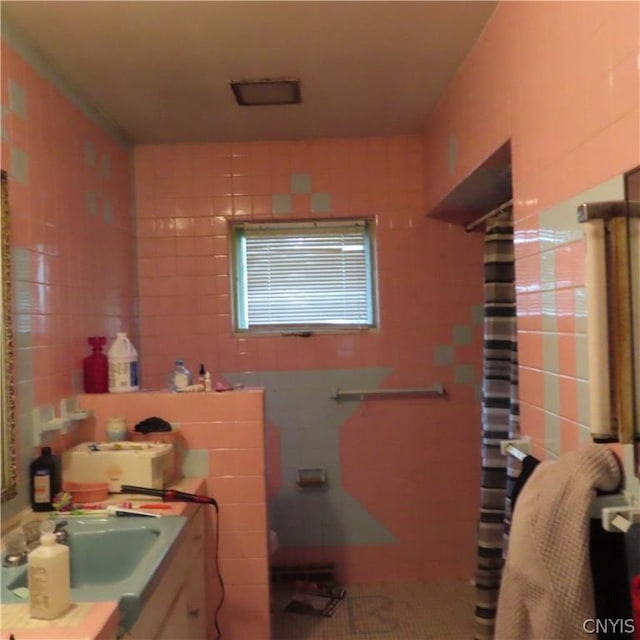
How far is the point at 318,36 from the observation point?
6.40 feet

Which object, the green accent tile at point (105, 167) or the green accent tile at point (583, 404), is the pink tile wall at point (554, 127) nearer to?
the green accent tile at point (583, 404)

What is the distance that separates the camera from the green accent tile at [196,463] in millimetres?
2188

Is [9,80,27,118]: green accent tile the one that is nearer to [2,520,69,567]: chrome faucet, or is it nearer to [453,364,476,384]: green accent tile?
[2,520,69,567]: chrome faucet

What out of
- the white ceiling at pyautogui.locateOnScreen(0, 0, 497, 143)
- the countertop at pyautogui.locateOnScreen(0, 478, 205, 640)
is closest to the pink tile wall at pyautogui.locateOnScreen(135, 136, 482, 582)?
the white ceiling at pyautogui.locateOnScreen(0, 0, 497, 143)

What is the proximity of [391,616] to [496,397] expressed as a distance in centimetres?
115

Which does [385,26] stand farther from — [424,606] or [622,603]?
[424,606]

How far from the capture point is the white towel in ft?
3.71

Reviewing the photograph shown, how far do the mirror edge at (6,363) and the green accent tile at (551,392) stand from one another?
4.91 ft

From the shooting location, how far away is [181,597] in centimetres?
173

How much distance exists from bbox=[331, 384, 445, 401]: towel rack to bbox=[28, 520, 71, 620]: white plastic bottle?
6.29ft

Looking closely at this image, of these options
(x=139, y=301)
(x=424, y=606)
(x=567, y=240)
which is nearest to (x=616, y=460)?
(x=567, y=240)

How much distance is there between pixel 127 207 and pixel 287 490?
162 centimetres

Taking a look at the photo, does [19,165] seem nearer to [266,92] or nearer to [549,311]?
[266,92]

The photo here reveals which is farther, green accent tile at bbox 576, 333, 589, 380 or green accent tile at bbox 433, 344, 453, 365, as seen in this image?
green accent tile at bbox 433, 344, 453, 365
